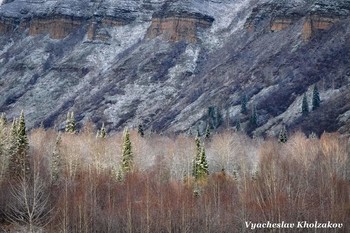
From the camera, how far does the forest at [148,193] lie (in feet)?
162

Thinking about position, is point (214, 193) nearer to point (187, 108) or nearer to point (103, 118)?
point (187, 108)

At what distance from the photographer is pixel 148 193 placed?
5625cm

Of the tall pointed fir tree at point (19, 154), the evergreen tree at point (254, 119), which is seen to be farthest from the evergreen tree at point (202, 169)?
the evergreen tree at point (254, 119)

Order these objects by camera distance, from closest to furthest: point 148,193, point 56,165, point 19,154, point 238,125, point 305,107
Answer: point 148,193, point 19,154, point 56,165, point 305,107, point 238,125

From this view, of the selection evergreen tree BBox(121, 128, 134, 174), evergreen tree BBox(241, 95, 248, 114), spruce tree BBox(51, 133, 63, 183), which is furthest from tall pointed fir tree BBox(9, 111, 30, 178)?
evergreen tree BBox(241, 95, 248, 114)

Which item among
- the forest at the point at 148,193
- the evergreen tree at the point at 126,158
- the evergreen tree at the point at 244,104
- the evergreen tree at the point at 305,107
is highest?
the evergreen tree at the point at 244,104

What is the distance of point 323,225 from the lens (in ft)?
158

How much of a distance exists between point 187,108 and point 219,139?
6978 cm

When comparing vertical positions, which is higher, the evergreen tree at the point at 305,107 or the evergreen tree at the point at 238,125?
the evergreen tree at the point at 305,107

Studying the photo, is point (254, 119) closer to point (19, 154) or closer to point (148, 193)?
point (148, 193)

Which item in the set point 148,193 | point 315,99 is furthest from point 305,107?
point 148,193

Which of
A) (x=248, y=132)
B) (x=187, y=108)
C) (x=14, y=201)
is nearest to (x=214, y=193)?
(x=14, y=201)

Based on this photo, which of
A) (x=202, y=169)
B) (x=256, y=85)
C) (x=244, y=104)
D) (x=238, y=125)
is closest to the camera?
(x=202, y=169)

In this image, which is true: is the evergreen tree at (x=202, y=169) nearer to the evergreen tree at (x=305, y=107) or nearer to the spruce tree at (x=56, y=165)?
the spruce tree at (x=56, y=165)
